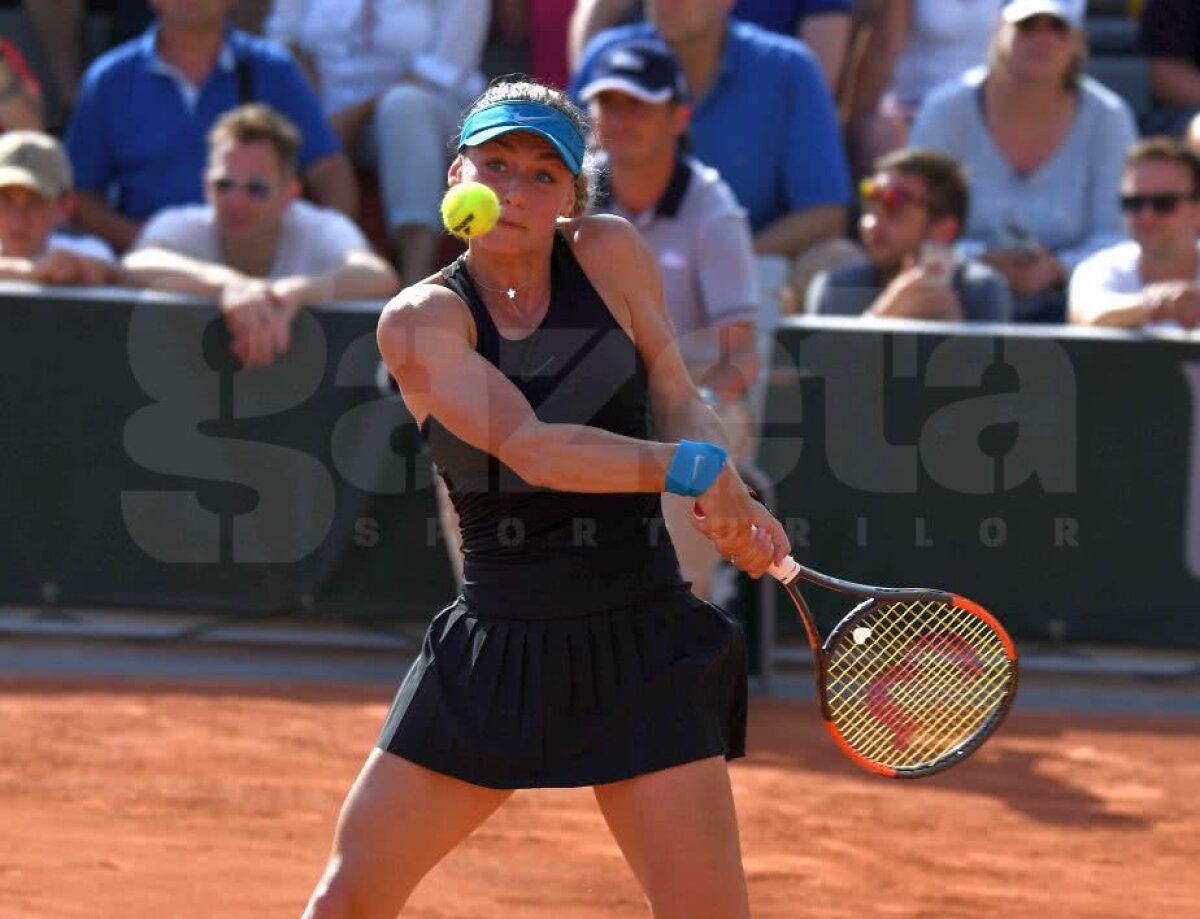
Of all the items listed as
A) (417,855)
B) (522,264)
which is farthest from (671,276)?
(417,855)

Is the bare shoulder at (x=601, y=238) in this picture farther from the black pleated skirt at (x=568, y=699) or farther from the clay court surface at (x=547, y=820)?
the clay court surface at (x=547, y=820)

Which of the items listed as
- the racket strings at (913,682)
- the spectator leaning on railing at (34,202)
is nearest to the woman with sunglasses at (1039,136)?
the spectator leaning on railing at (34,202)

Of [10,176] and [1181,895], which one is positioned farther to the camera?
[10,176]

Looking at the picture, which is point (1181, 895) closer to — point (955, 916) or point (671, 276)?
point (955, 916)

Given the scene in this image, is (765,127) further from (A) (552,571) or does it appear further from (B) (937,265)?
(A) (552,571)

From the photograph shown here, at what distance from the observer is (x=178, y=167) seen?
779cm

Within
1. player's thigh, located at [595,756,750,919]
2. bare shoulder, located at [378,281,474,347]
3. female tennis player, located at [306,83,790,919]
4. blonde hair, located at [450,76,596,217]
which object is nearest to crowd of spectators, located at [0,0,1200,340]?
blonde hair, located at [450,76,596,217]

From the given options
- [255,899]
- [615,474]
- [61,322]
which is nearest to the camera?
[615,474]

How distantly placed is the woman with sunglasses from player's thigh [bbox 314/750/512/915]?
4.90 meters

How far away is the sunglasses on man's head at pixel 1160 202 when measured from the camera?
6965mm

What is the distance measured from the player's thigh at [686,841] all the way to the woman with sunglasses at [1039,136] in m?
4.84

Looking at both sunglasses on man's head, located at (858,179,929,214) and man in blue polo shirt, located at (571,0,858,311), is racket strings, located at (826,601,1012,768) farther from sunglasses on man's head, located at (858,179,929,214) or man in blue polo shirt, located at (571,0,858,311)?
man in blue polo shirt, located at (571,0,858,311)

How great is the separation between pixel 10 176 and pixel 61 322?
0.66m

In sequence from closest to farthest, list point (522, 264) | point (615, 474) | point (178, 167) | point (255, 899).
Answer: point (615, 474)
point (522, 264)
point (255, 899)
point (178, 167)
